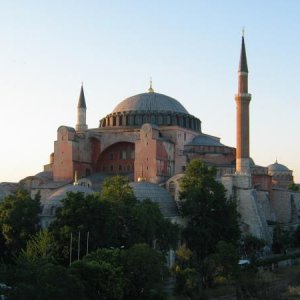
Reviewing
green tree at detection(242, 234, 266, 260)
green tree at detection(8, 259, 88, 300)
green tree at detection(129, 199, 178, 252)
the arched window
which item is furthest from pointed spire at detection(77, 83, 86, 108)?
green tree at detection(8, 259, 88, 300)

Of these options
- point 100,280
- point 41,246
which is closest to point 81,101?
point 41,246

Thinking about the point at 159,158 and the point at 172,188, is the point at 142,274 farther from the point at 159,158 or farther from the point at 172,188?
the point at 159,158

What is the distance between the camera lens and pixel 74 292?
15500 mm

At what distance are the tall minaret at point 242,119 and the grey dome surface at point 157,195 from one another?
14.0ft

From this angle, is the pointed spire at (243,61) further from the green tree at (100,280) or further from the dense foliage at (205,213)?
the green tree at (100,280)

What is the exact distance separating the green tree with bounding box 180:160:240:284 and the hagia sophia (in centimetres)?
123

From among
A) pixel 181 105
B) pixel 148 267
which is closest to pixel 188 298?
pixel 148 267

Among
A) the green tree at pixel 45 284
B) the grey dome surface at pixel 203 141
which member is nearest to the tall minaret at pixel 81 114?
the grey dome surface at pixel 203 141

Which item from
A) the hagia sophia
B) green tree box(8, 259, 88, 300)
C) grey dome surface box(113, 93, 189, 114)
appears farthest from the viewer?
grey dome surface box(113, 93, 189, 114)

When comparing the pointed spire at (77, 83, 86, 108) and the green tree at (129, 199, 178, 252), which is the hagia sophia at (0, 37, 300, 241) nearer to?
the pointed spire at (77, 83, 86, 108)

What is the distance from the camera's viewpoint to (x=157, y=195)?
2895 centimetres

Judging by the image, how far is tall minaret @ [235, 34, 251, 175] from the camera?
104 feet

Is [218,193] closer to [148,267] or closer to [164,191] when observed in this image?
[164,191]

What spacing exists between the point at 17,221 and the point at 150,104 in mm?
15984
